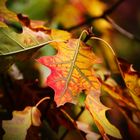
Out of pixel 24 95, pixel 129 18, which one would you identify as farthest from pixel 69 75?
pixel 129 18

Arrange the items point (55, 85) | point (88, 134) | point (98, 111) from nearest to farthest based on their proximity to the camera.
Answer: point (55, 85), point (98, 111), point (88, 134)

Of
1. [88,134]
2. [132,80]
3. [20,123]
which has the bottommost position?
[88,134]

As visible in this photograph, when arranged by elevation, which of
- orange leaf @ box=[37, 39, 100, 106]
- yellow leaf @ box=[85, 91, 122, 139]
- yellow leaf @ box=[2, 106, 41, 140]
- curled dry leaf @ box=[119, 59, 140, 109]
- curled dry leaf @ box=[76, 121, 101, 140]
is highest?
orange leaf @ box=[37, 39, 100, 106]

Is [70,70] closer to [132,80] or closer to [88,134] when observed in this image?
[132,80]

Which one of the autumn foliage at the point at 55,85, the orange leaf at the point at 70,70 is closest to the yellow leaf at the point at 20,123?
the autumn foliage at the point at 55,85

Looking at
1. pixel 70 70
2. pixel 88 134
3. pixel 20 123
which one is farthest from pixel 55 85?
pixel 88 134

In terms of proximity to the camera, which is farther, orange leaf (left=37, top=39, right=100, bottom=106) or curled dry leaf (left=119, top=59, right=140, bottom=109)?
curled dry leaf (left=119, top=59, right=140, bottom=109)

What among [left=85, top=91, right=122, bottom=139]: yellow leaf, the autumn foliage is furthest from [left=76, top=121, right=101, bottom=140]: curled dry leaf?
[left=85, top=91, right=122, bottom=139]: yellow leaf

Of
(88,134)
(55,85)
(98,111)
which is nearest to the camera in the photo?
(55,85)

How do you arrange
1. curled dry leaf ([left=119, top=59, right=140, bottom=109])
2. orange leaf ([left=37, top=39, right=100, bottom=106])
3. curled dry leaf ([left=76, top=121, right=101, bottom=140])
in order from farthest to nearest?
curled dry leaf ([left=76, top=121, right=101, bottom=140]) < curled dry leaf ([left=119, top=59, right=140, bottom=109]) < orange leaf ([left=37, top=39, right=100, bottom=106])

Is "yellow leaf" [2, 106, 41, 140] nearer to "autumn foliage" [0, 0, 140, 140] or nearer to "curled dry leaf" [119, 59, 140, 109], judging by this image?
"autumn foliage" [0, 0, 140, 140]

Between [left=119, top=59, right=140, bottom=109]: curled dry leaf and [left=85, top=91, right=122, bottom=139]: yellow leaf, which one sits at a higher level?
[left=119, top=59, right=140, bottom=109]: curled dry leaf

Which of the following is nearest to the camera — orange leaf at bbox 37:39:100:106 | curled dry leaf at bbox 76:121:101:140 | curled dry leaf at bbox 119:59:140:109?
orange leaf at bbox 37:39:100:106
